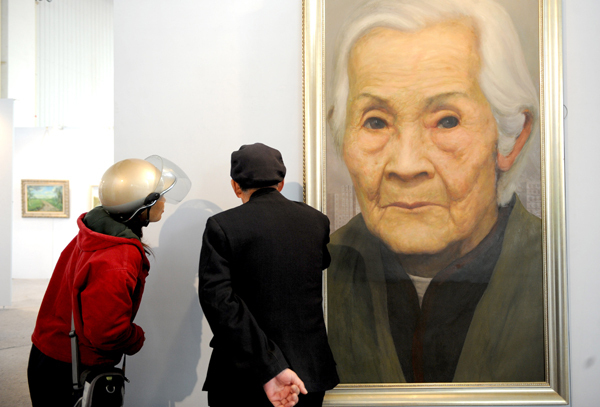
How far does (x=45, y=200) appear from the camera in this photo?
345 inches

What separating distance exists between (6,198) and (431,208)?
260 inches

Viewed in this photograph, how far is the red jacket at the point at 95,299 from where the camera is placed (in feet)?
5.25

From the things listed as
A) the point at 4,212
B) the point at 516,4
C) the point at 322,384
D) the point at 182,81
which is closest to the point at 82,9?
the point at 4,212

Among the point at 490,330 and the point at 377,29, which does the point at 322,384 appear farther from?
the point at 377,29

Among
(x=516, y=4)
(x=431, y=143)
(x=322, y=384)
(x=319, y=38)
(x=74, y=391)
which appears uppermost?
(x=516, y=4)

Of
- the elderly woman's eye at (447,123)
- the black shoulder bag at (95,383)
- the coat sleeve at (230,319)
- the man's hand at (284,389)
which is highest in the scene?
the elderly woman's eye at (447,123)

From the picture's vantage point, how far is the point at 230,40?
236 centimetres

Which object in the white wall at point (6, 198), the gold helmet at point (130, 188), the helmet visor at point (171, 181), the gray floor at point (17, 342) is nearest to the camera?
the gold helmet at point (130, 188)

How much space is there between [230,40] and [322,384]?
205cm

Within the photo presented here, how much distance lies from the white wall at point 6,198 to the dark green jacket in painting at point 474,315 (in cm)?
611

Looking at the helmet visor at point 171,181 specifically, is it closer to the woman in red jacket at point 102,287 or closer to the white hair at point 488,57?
the woman in red jacket at point 102,287

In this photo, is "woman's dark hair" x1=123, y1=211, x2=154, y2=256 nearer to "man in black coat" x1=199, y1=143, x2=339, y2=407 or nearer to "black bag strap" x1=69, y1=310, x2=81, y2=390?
"black bag strap" x1=69, y1=310, x2=81, y2=390

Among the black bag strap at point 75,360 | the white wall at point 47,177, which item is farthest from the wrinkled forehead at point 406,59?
the white wall at point 47,177

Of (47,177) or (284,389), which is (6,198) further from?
(284,389)
